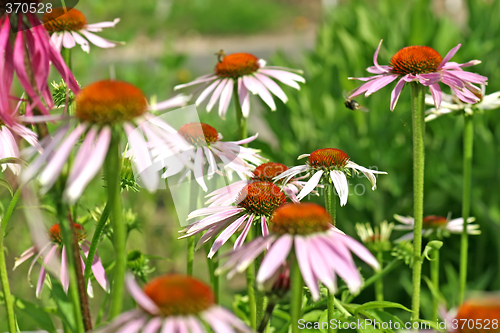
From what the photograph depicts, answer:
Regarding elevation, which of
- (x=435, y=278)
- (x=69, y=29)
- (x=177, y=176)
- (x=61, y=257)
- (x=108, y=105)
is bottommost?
(x=435, y=278)

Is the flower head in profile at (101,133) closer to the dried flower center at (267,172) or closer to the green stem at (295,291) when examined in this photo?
the green stem at (295,291)

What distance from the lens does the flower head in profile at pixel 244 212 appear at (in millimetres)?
640

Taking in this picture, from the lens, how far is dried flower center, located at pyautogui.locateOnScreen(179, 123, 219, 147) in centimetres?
74

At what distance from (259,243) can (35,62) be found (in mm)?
266

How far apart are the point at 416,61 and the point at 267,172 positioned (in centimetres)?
27

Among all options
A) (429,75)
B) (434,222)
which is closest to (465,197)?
(434,222)

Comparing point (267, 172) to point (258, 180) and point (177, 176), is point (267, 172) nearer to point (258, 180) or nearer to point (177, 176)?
point (258, 180)

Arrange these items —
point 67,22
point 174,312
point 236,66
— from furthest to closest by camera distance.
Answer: point 236,66, point 67,22, point 174,312

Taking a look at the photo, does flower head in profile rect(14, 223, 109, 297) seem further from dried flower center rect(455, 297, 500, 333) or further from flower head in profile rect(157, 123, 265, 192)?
dried flower center rect(455, 297, 500, 333)

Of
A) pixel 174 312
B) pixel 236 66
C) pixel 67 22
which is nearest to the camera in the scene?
pixel 174 312

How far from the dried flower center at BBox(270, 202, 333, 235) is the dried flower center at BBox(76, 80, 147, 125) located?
155 mm

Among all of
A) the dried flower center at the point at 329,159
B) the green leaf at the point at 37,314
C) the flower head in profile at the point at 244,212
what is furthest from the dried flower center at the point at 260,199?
the green leaf at the point at 37,314

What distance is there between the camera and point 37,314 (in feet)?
2.49

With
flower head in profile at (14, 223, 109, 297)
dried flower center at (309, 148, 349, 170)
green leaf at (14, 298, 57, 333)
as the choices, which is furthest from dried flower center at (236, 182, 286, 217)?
green leaf at (14, 298, 57, 333)
